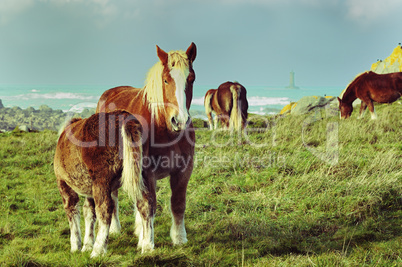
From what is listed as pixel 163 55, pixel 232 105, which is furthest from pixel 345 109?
pixel 163 55

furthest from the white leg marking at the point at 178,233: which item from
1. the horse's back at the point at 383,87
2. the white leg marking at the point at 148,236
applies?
the horse's back at the point at 383,87

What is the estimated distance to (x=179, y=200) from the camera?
4141 millimetres

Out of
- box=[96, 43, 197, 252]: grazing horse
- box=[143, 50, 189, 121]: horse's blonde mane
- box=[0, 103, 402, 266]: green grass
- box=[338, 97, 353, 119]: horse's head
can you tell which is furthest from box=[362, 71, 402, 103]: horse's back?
box=[143, 50, 189, 121]: horse's blonde mane

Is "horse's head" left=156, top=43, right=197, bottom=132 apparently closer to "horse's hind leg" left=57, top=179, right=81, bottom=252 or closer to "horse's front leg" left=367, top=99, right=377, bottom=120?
"horse's hind leg" left=57, top=179, right=81, bottom=252

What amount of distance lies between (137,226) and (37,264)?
5.81ft

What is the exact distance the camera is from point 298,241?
412 centimetres

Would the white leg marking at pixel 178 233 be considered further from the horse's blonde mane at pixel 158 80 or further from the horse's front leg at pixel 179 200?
the horse's blonde mane at pixel 158 80

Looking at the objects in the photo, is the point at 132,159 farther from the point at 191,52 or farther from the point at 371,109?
the point at 371,109

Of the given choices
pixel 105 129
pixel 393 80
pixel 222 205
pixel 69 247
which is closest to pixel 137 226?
pixel 69 247

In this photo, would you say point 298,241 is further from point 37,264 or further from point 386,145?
point 386,145

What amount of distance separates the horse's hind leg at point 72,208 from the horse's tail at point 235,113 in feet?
24.3

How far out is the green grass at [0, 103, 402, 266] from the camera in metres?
3.43

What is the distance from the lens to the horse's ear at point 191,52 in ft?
12.5

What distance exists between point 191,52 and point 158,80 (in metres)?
0.53
